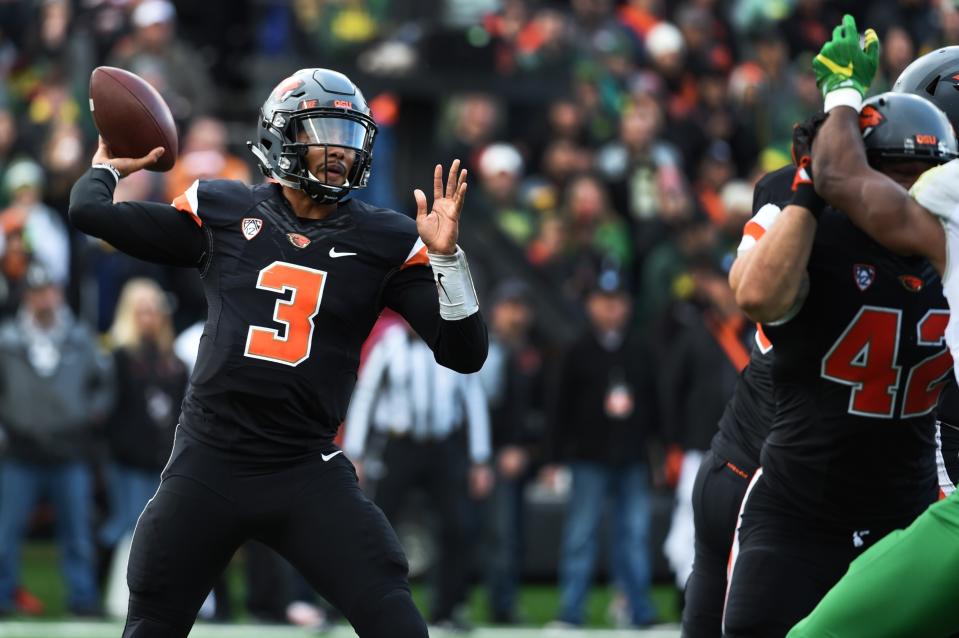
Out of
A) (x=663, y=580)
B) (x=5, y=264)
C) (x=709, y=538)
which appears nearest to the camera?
(x=709, y=538)

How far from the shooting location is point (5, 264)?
10492mm

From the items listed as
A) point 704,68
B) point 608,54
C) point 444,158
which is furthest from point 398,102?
point 704,68

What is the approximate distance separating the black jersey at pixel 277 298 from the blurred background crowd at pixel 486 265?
14.5ft

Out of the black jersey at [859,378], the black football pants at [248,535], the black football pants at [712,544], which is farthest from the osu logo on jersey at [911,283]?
the black football pants at [248,535]

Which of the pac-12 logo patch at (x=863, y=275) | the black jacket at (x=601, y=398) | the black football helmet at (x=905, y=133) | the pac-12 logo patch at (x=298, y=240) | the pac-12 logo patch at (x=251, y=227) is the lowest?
the black jacket at (x=601, y=398)

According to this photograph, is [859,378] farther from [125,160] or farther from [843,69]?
[125,160]

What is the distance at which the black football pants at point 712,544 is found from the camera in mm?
5285

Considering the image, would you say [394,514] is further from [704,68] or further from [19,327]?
[704,68]

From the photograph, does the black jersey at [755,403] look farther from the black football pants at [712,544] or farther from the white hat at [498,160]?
the white hat at [498,160]

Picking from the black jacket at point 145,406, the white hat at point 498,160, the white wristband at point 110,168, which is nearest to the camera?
the white wristband at point 110,168

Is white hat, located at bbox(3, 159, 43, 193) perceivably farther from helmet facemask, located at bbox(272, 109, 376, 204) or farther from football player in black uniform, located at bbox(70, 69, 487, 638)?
helmet facemask, located at bbox(272, 109, 376, 204)

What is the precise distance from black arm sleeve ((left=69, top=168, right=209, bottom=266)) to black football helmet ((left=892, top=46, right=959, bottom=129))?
2.21m

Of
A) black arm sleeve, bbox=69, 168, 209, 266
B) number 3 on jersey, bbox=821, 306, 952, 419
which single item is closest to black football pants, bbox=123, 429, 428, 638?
black arm sleeve, bbox=69, 168, 209, 266

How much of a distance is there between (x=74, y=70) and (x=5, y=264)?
2643 mm
